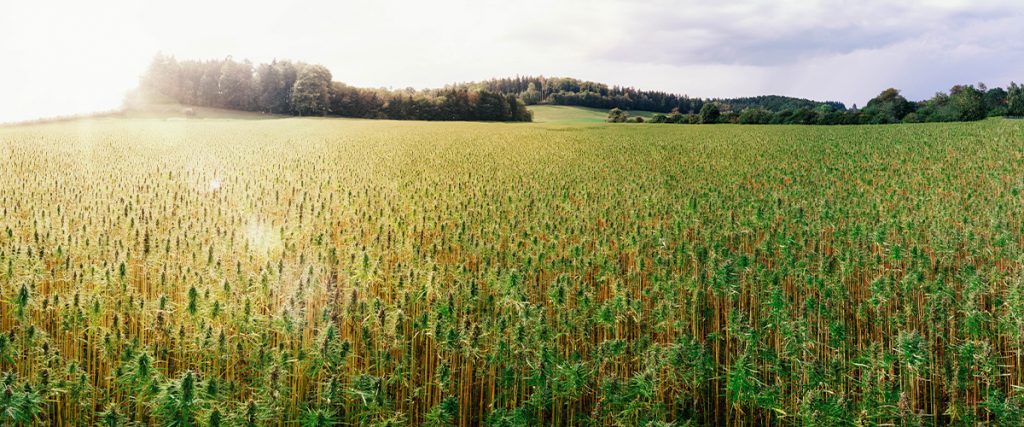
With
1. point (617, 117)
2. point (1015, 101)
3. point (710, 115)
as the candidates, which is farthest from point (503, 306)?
point (1015, 101)

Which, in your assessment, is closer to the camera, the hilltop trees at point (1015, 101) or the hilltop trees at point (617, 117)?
the hilltop trees at point (1015, 101)

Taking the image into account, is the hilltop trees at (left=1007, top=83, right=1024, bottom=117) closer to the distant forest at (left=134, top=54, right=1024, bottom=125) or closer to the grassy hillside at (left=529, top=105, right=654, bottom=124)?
the distant forest at (left=134, top=54, right=1024, bottom=125)

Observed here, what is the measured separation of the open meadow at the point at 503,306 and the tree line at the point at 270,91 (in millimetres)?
82173

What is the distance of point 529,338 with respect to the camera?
20.9 feet

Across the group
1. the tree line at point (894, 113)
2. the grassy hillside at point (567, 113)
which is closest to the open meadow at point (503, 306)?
the tree line at point (894, 113)

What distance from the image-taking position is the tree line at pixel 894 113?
77.2 meters

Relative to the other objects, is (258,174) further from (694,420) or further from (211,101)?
(211,101)

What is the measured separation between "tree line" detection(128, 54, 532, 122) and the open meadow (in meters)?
82.2

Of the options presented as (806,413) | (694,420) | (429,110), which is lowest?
(694,420)

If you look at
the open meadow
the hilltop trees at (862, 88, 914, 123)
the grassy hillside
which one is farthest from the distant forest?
the open meadow

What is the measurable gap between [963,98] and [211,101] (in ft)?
370

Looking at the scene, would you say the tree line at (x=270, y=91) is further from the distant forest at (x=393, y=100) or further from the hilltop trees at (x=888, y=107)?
the hilltop trees at (x=888, y=107)

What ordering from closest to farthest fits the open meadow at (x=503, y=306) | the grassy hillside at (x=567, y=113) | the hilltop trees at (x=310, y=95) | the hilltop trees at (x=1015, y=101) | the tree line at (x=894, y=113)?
the open meadow at (x=503, y=306) < the tree line at (x=894, y=113) < the hilltop trees at (x=1015, y=101) < the hilltop trees at (x=310, y=95) < the grassy hillside at (x=567, y=113)

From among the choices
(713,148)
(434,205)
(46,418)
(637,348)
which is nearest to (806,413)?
(637,348)
